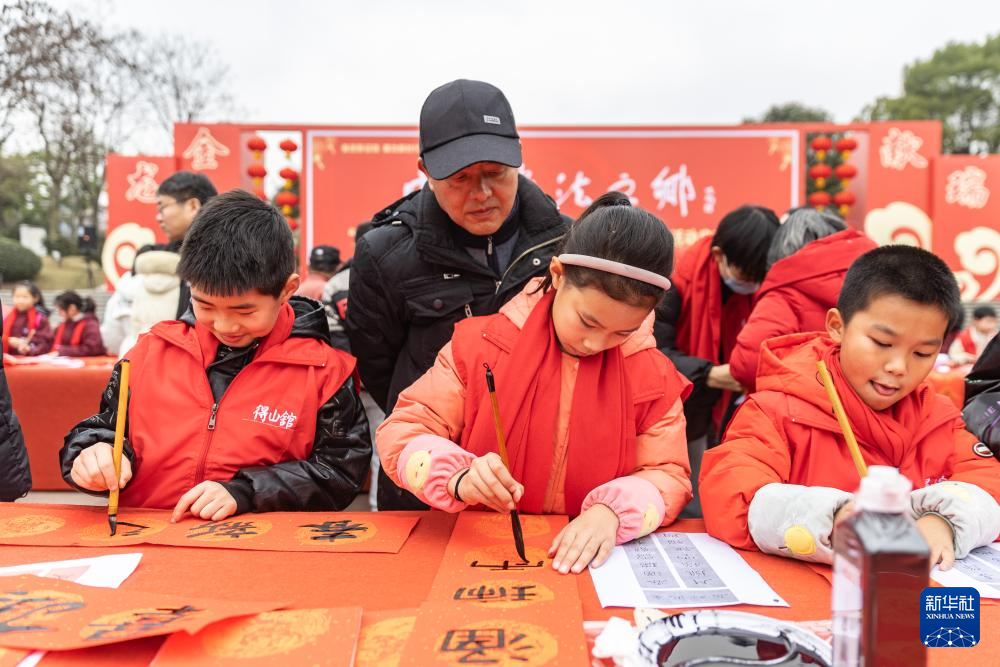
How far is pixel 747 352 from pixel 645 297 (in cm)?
92

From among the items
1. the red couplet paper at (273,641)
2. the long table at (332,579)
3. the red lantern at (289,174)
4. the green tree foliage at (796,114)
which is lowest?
the long table at (332,579)

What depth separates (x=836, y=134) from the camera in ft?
20.5

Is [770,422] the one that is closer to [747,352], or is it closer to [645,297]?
[645,297]

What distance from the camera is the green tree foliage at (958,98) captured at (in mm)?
23219

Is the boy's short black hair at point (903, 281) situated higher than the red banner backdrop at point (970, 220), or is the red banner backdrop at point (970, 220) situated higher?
the red banner backdrop at point (970, 220)

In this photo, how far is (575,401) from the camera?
3.98ft

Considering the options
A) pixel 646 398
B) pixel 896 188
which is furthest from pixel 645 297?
pixel 896 188

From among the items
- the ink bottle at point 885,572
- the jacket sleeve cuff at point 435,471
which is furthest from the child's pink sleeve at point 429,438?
the ink bottle at point 885,572

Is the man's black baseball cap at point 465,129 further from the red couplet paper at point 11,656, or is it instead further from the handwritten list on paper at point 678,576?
the red couplet paper at point 11,656

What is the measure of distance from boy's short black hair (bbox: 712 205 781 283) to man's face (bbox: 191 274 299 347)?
146 cm

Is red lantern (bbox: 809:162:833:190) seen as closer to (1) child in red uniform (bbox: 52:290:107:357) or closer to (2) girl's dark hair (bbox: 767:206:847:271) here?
(2) girl's dark hair (bbox: 767:206:847:271)

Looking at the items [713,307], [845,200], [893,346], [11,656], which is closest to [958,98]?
[845,200]

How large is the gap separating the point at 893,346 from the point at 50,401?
3837 millimetres

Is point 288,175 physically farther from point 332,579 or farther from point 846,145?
point 332,579
